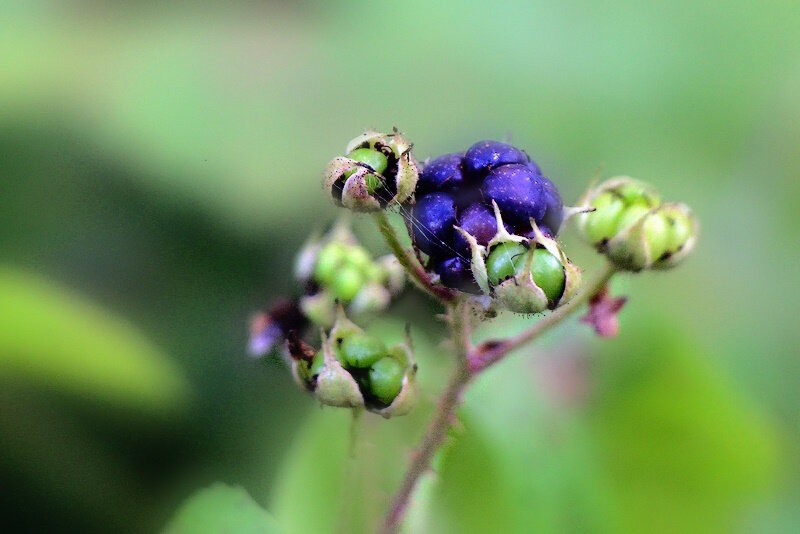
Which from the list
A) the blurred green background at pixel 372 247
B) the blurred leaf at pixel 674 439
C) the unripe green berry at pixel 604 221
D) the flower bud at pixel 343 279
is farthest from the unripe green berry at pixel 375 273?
the blurred leaf at pixel 674 439

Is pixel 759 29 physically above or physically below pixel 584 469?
above

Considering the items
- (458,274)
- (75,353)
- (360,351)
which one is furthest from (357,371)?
(75,353)

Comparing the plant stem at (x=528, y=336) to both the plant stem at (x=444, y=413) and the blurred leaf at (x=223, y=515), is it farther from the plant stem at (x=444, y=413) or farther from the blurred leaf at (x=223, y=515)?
the blurred leaf at (x=223, y=515)

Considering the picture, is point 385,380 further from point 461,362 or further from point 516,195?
point 516,195

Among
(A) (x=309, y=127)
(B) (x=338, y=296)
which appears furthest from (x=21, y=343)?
(A) (x=309, y=127)

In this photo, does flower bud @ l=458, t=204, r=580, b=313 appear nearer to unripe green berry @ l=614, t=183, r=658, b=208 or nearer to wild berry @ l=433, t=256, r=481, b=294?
wild berry @ l=433, t=256, r=481, b=294

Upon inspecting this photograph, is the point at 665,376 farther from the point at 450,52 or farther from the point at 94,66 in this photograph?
the point at 94,66
